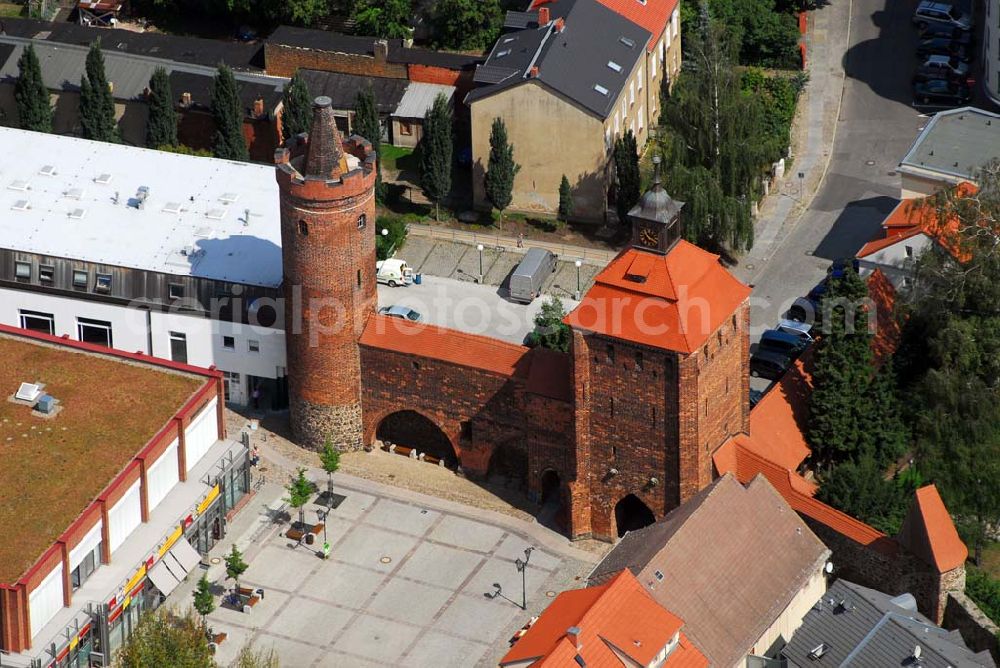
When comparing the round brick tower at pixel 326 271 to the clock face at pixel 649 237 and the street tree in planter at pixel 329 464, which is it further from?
the clock face at pixel 649 237

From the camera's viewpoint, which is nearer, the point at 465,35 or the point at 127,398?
the point at 127,398

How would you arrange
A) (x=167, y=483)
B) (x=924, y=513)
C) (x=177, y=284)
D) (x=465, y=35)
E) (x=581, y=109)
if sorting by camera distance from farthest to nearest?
(x=465, y=35) → (x=581, y=109) → (x=177, y=284) → (x=167, y=483) → (x=924, y=513)

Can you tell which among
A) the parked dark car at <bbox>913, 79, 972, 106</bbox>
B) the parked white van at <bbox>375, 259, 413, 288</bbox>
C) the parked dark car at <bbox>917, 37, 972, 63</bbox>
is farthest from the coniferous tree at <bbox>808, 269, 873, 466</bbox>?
the parked dark car at <bbox>917, 37, 972, 63</bbox>

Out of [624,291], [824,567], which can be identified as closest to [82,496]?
[624,291]

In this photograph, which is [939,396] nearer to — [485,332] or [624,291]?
[624,291]

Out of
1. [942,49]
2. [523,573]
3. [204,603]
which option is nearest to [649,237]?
[523,573]

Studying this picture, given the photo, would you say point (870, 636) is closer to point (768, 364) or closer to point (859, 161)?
point (768, 364)

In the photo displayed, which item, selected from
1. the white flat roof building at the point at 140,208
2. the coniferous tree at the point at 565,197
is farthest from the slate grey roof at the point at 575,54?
the white flat roof building at the point at 140,208
